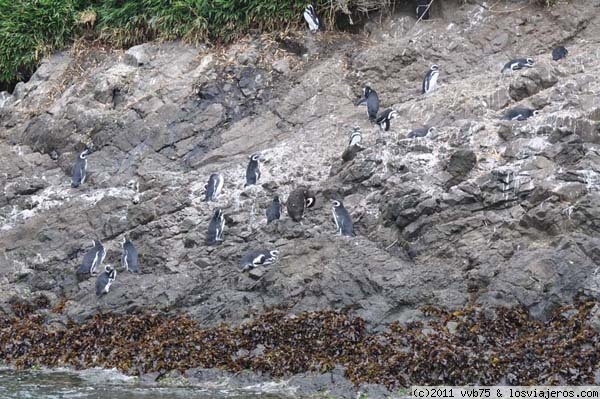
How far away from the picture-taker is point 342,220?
48.1ft

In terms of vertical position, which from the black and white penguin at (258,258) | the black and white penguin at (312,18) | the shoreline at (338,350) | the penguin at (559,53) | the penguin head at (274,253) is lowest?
the shoreline at (338,350)

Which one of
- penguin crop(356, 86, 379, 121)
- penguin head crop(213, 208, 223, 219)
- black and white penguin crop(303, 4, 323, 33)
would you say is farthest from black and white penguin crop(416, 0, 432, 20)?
penguin head crop(213, 208, 223, 219)

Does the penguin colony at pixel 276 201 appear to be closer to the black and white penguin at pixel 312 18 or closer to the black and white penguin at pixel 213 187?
the black and white penguin at pixel 213 187

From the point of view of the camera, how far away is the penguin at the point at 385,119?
16406 mm

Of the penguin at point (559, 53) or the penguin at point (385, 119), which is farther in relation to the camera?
the penguin at point (559, 53)

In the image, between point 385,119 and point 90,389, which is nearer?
point 90,389

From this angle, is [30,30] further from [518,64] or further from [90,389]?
[90,389]

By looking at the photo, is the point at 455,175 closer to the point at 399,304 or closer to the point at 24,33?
the point at 399,304

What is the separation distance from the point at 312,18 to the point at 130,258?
223 inches

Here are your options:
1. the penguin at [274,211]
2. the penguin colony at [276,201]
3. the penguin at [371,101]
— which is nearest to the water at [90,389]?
the penguin colony at [276,201]

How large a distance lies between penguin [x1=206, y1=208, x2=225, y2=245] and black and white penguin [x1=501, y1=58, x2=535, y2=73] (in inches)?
186

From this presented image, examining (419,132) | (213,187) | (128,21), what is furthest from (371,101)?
(128,21)

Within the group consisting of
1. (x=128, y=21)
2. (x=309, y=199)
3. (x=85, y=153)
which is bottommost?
(x=309, y=199)

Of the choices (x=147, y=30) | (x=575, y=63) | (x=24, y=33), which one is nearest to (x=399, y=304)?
(x=575, y=63)
